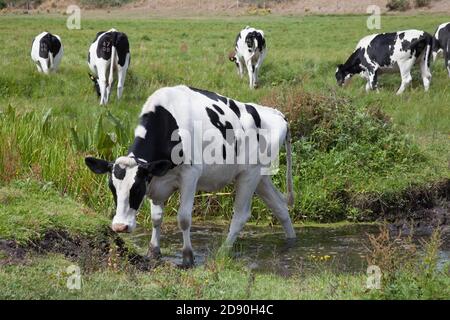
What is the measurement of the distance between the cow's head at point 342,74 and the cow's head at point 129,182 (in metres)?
14.2

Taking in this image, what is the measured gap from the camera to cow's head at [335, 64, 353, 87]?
22.0 m

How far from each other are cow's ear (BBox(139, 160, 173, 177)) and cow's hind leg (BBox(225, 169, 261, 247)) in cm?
154

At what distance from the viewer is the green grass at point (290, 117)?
11.5 metres

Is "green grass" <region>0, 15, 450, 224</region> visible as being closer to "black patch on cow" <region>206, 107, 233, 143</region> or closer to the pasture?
the pasture

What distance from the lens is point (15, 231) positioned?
26.8ft

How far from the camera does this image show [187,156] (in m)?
8.60

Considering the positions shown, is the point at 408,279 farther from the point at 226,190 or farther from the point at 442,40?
the point at 442,40

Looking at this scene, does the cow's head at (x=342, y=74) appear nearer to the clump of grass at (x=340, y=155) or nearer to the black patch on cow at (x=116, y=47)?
the black patch on cow at (x=116, y=47)

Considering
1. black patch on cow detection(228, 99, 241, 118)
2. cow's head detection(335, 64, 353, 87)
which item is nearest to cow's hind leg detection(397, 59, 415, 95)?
cow's head detection(335, 64, 353, 87)

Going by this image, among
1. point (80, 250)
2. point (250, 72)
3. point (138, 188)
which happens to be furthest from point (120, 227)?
point (250, 72)

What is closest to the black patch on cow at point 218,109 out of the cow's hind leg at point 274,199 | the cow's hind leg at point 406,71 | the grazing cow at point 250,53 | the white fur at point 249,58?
the cow's hind leg at point 274,199

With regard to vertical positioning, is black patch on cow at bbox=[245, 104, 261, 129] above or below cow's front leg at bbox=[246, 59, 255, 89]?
above

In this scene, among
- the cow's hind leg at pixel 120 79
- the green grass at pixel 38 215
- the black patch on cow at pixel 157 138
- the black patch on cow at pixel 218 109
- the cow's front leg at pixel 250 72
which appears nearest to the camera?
the green grass at pixel 38 215

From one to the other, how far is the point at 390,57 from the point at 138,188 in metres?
14.9
